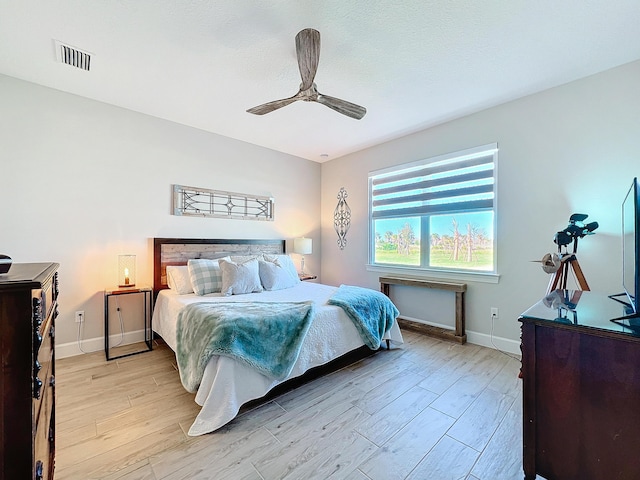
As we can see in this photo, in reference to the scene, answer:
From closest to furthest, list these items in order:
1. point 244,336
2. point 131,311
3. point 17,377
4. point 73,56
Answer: point 17,377, point 244,336, point 73,56, point 131,311

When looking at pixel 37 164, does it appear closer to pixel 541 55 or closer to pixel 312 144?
pixel 312 144

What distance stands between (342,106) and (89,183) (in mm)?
2830

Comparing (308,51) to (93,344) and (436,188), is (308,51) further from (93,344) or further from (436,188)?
(93,344)

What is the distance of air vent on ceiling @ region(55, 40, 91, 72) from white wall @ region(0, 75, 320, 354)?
728 millimetres

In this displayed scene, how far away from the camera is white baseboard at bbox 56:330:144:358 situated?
2.90 m

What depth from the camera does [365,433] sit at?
1.82 meters

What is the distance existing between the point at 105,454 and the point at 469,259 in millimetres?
3743

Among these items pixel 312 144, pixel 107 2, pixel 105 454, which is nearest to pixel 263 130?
pixel 312 144

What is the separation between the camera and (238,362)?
1953 mm

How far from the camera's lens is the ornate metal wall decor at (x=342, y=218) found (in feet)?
15.9

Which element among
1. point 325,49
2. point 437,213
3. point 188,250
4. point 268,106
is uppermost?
point 325,49

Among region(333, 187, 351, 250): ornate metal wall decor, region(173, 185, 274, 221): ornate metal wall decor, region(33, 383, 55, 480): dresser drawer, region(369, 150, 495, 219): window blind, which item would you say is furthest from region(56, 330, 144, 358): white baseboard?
region(369, 150, 495, 219): window blind

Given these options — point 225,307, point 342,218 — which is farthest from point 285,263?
point 225,307

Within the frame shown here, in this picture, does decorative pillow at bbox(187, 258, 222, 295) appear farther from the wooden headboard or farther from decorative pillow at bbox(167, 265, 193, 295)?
the wooden headboard
